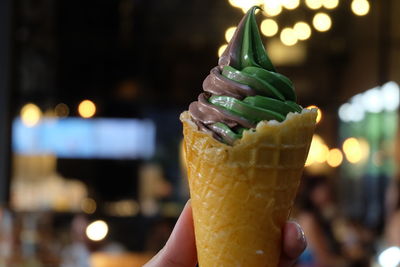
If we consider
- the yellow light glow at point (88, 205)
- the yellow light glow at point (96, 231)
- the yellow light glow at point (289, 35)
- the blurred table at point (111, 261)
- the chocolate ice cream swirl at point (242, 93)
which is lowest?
the yellow light glow at point (88, 205)

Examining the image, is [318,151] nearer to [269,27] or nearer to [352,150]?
[352,150]

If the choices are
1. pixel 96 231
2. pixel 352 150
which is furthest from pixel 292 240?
pixel 352 150

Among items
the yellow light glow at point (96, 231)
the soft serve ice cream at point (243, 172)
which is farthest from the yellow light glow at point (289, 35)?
the soft serve ice cream at point (243, 172)

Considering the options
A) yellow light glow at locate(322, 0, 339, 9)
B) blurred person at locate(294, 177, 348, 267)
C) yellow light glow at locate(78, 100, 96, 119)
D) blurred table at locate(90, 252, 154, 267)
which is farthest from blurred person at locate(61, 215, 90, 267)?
yellow light glow at locate(78, 100, 96, 119)

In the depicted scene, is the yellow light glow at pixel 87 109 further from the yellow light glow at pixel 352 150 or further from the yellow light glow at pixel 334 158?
the yellow light glow at pixel 352 150

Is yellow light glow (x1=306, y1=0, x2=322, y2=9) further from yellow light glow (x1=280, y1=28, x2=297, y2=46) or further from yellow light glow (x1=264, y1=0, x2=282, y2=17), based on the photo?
yellow light glow (x1=280, y1=28, x2=297, y2=46)
